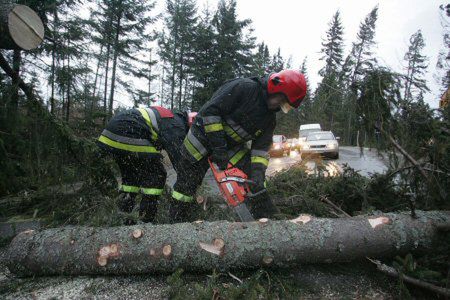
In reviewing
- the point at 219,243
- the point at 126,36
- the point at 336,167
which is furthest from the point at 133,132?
the point at 126,36

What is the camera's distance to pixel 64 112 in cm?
416

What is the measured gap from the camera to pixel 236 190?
260 cm

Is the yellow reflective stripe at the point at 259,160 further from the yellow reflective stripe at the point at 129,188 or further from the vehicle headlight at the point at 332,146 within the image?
the vehicle headlight at the point at 332,146

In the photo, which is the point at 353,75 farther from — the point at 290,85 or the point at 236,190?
the point at 236,190

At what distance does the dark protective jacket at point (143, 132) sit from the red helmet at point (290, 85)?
3.70 ft

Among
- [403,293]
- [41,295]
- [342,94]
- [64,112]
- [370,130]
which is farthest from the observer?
[64,112]

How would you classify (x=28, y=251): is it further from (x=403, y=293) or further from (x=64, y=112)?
(x=403, y=293)

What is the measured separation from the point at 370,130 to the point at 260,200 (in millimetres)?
1305

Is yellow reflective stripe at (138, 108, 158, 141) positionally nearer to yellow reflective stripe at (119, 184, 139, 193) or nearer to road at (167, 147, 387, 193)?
yellow reflective stripe at (119, 184, 139, 193)

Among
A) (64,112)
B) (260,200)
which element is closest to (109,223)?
(260,200)

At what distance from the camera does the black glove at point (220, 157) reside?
296 centimetres

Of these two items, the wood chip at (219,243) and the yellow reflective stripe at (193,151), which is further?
the yellow reflective stripe at (193,151)

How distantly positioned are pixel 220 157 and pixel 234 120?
465 mm

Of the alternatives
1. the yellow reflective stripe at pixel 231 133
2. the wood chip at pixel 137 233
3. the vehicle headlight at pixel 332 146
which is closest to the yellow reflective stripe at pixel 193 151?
the yellow reflective stripe at pixel 231 133
